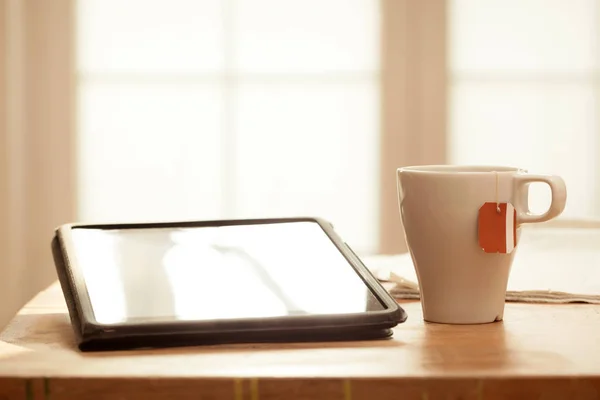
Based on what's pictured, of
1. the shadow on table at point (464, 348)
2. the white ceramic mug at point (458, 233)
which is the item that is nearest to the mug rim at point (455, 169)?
the white ceramic mug at point (458, 233)

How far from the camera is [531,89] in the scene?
8.42 feet

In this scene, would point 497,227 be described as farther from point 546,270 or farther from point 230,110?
point 230,110

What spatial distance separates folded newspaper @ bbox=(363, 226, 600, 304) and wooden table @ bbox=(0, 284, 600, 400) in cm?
15

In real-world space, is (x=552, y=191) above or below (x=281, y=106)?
below

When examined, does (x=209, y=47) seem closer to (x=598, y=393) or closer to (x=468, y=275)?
(x=468, y=275)

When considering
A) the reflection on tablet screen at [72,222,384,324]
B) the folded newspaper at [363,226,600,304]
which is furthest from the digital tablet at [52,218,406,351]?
the folded newspaper at [363,226,600,304]

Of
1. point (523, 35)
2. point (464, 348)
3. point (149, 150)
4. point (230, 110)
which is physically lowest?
point (464, 348)

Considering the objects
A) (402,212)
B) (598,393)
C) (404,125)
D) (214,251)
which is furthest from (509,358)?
(404,125)

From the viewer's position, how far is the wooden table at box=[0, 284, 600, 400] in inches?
19.4

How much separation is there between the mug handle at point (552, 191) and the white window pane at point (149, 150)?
1958mm

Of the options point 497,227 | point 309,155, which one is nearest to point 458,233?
point 497,227

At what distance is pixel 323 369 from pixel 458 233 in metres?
0.19

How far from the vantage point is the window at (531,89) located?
99.3 inches

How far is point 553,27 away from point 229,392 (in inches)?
89.1
